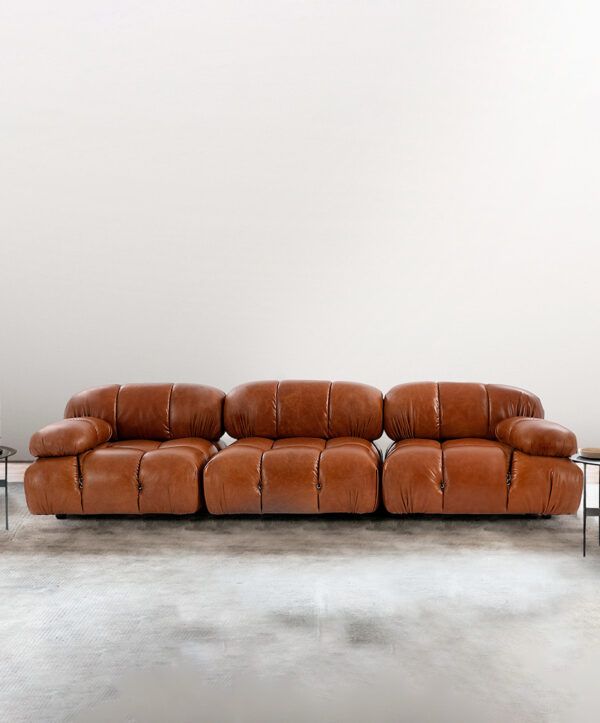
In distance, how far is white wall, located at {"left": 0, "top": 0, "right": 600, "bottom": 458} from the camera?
245 inches

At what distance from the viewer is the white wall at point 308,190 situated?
6223mm

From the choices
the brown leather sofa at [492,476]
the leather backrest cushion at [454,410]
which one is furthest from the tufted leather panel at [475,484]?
the leather backrest cushion at [454,410]

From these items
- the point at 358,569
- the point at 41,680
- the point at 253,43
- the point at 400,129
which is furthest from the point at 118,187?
the point at 41,680

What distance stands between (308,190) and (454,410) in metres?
2.19

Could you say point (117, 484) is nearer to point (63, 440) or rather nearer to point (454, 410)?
point (63, 440)

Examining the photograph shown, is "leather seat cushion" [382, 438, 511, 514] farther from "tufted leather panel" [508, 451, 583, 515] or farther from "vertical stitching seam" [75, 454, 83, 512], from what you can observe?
"vertical stitching seam" [75, 454, 83, 512]

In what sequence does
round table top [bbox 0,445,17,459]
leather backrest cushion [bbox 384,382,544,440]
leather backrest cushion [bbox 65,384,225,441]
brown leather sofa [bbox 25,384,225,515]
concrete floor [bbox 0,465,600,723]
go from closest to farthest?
concrete floor [bbox 0,465,600,723], round table top [bbox 0,445,17,459], brown leather sofa [bbox 25,384,225,515], leather backrest cushion [bbox 384,382,544,440], leather backrest cushion [bbox 65,384,225,441]

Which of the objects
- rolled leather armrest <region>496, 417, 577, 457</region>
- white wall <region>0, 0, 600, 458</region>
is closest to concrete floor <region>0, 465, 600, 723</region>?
rolled leather armrest <region>496, 417, 577, 457</region>

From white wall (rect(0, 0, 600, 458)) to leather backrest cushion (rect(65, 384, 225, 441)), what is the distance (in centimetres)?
84

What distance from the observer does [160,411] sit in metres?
5.59

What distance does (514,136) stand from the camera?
6230mm

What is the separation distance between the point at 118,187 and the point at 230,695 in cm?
470

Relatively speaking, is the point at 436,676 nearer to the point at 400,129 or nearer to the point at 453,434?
the point at 453,434

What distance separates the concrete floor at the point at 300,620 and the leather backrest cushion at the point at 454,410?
2.34 ft
